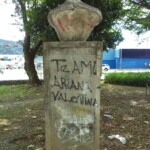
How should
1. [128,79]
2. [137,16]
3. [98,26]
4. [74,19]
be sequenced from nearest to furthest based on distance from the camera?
[74,19] < [98,26] < [137,16] < [128,79]

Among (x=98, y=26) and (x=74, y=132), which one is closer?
(x=74, y=132)

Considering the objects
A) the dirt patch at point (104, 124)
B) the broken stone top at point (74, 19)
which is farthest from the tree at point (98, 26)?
the broken stone top at point (74, 19)

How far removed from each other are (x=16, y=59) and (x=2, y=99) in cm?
356

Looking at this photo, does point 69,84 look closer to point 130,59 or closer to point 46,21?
point 46,21

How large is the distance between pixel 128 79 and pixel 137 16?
383 centimetres

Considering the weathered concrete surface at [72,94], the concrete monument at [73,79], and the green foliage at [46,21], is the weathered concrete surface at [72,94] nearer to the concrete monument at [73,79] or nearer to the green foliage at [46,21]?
the concrete monument at [73,79]

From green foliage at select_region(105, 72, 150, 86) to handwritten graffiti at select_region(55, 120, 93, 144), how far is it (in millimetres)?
12361

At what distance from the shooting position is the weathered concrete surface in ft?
16.9

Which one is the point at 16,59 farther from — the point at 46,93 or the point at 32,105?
the point at 46,93

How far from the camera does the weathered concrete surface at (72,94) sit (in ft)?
16.9

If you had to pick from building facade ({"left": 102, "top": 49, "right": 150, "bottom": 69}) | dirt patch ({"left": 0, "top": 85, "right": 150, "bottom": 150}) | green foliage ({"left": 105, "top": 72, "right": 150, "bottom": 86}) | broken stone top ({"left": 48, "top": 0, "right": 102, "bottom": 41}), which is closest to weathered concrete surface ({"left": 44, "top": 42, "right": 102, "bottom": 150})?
broken stone top ({"left": 48, "top": 0, "right": 102, "bottom": 41})

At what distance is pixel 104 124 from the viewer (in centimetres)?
A: 804

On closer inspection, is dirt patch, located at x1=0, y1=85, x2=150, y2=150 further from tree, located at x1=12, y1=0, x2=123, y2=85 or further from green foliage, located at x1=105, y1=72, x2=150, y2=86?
green foliage, located at x1=105, y1=72, x2=150, y2=86

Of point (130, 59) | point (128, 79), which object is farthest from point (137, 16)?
point (130, 59)
